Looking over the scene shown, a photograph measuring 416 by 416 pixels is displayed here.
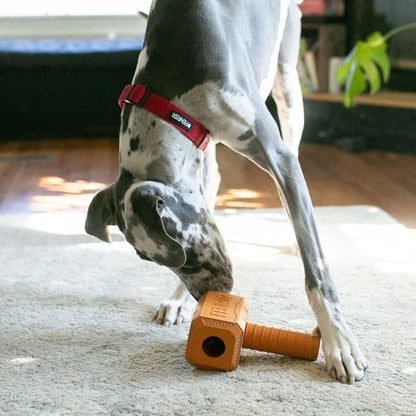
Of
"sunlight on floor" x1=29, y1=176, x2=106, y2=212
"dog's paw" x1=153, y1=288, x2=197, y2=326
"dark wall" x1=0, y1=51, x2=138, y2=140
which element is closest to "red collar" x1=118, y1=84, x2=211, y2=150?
"dog's paw" x1=153, y1=288, x2=197, y2=326

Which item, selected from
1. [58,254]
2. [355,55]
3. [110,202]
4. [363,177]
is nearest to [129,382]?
[110,202]

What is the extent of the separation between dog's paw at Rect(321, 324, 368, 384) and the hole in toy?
0.26 m

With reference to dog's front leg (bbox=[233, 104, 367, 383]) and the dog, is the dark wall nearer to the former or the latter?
the dog

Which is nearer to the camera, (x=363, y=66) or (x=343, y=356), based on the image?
(x=343, y=356)

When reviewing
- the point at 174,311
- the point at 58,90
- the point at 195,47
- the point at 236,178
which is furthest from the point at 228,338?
the point at 58,90

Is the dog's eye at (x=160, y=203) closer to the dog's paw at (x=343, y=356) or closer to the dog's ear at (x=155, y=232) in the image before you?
the dog's ear at (x=155, y=232)

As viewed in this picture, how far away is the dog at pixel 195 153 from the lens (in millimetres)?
1784

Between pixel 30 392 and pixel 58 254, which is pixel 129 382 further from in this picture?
pixel 58 254

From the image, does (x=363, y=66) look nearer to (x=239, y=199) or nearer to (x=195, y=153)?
(x=239, y=199)

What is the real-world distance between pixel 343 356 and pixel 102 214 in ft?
2.38

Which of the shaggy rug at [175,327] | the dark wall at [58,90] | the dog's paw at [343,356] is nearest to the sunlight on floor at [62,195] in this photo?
the shaggy rug at [175,327]

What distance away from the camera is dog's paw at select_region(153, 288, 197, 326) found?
214 cm

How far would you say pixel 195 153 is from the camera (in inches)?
75.3

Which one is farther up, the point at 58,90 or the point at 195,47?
the point at 195,47
